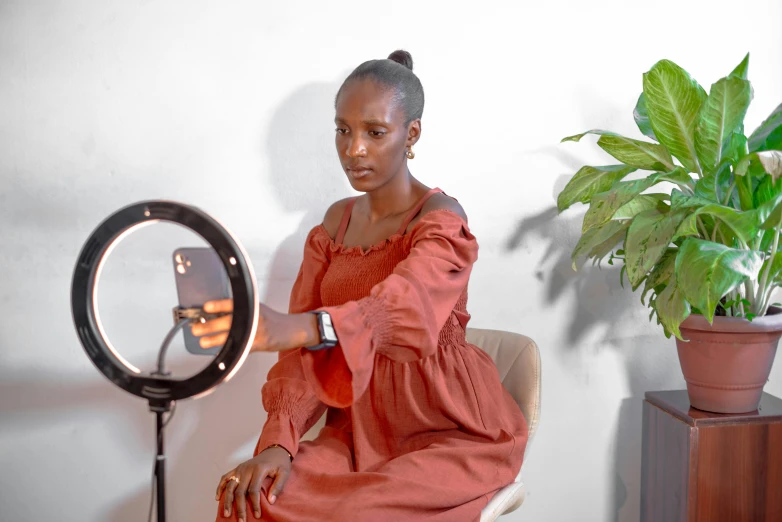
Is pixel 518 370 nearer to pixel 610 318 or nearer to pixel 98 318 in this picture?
pixel 610 318

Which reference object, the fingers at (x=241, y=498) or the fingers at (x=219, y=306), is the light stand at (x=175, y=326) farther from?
the fingers at (x=241, y=498)

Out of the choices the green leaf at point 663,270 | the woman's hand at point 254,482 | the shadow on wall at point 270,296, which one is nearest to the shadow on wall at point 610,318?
the green leaf at point 663,270

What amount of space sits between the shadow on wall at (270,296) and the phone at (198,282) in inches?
41.0

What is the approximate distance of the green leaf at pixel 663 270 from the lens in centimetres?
162

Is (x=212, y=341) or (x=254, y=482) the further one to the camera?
(x=254, y=482)

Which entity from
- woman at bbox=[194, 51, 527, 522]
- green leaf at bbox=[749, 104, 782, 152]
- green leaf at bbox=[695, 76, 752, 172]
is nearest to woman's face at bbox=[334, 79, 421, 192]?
woman at bbox=[194, 51, 527, 522]

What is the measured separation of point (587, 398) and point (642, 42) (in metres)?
0.98

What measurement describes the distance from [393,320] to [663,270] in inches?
33.4

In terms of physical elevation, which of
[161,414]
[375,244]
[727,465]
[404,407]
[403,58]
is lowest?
[727,465]

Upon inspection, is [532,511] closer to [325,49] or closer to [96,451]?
[96,451]

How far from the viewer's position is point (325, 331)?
96 cm

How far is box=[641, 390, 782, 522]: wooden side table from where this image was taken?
5.38 feet

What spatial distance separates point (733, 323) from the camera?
1.58 metres

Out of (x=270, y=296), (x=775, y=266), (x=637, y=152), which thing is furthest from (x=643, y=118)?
(x=270, y=296)
